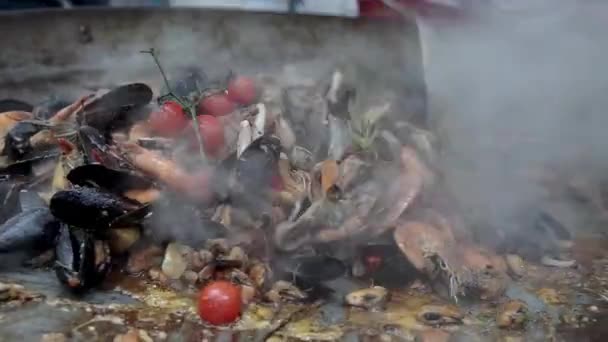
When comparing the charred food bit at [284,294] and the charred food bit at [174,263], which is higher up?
the charred food bit at [174,263]

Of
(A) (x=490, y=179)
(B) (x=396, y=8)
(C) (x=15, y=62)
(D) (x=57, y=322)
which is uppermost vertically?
(B) (x=396, y=8)

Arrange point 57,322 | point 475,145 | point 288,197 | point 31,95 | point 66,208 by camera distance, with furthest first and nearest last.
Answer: point 31,95
point 475,145
point 288,197
point 66,208
point 57,322

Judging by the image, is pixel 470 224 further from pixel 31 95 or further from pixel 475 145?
pixel 31 95

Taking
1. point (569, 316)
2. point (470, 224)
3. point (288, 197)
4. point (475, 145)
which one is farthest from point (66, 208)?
point (475, 145)

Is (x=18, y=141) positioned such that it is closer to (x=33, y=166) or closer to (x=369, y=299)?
(x=33, y=166)

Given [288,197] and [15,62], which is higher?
[15,62]

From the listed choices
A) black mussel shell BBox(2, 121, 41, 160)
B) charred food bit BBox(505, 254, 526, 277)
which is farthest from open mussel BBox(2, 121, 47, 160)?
charred food bit BBox(505, 254, 526, 277)

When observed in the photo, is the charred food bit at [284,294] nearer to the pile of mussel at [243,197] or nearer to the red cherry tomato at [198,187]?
the pile of mussel at [243,197]

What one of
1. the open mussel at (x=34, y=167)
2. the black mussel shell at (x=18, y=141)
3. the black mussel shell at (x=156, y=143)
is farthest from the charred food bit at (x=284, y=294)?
the black mussel shell at (x=18, y=141)
